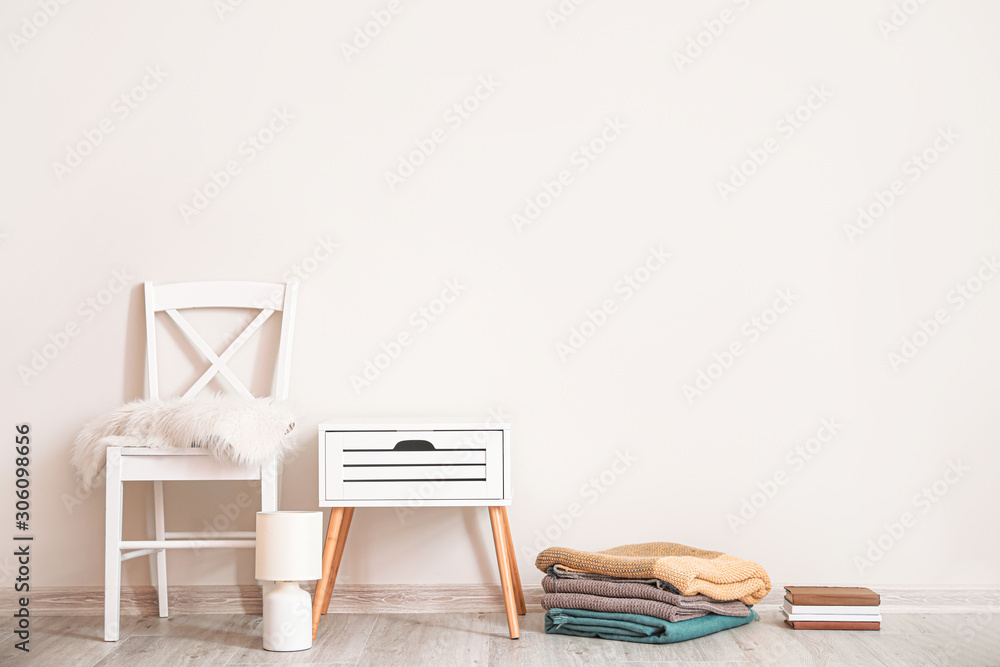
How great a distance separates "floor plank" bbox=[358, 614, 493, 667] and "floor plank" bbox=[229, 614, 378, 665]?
3 cm

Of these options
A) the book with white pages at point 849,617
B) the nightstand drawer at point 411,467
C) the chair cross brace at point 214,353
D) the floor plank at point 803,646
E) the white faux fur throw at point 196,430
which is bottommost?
the floor plank at point 803,646

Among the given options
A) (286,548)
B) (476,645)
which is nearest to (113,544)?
(286,548)

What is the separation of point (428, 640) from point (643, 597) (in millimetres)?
551

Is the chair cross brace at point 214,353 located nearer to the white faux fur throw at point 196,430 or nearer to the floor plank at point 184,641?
the white faux fur throw at point 196,430

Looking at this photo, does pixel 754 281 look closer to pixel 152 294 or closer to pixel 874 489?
pixel 874 489

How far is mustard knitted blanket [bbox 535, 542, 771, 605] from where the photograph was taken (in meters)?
1.98

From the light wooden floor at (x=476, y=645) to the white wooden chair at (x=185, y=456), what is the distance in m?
0.16

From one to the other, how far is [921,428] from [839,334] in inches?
14.3

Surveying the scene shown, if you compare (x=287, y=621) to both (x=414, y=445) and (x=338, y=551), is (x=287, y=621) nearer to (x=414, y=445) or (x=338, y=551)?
(x=338, y=551)

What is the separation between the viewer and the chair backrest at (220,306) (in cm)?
236

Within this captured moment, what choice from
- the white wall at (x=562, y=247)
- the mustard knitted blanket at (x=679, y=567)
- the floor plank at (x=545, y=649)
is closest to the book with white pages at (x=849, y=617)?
the mustard knitted blanket at (x=679, y=567)

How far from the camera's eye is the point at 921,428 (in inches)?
93.3

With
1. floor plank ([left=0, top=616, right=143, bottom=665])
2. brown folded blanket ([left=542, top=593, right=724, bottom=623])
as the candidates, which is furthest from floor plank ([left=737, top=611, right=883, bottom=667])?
floor plank ([left=0, top=616, right=143, bottom=665])

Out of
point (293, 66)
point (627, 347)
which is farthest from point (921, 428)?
point (293, 66)
